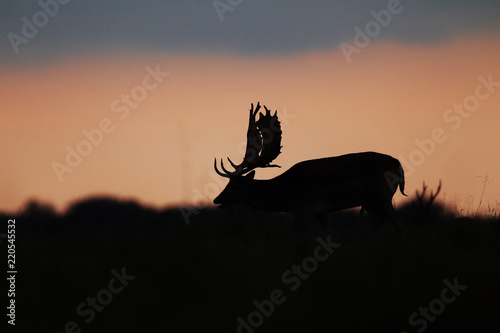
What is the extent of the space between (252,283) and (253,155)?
559cm

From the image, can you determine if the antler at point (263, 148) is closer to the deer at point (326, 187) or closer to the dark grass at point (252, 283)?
the deer at point (326, 187)

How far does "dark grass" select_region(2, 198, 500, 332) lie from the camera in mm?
8336

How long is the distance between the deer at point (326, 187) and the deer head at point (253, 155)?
2 centimetres

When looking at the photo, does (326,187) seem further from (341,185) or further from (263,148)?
(263,148)

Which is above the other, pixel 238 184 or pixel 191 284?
pixel 238 184

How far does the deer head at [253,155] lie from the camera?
45.3 feet

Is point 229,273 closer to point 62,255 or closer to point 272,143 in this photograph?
point 62,255

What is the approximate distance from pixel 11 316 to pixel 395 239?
18.4 ft

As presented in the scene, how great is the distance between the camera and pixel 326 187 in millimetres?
12898

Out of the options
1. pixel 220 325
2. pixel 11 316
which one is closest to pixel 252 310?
pixel 220 325

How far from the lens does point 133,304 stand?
875 centimetres

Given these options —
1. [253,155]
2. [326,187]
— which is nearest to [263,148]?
[253,155]

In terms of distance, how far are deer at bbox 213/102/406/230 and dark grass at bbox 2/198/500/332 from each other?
152 centimetres

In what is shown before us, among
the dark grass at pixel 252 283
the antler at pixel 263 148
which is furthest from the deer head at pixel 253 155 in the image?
the dark grass at pixel 252 283
